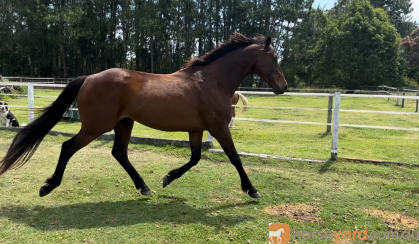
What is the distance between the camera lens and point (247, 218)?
10.8 ft

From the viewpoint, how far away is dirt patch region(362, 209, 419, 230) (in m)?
3.13

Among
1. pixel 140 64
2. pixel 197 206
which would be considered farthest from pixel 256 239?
pixel 140 64

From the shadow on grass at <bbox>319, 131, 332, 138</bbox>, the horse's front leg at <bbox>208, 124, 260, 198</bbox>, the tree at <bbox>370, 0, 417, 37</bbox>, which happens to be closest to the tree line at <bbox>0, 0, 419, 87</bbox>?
the tree at <bbox>370, 0, 417, 37</bbox>

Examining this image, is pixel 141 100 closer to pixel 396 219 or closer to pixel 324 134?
pixel 396 219

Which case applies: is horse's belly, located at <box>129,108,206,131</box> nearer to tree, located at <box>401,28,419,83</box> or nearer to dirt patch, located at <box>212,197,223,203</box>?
dirt patch, located at <box>212,197,223,203</box>

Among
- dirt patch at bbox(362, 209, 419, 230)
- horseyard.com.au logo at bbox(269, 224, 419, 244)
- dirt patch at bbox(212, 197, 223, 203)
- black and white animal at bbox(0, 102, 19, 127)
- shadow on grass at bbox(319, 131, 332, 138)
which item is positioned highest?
black and white animal at bbox(0, 102, 19, 127)

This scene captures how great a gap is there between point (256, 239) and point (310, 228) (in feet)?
2.13

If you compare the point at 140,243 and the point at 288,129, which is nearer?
the point at 140,243

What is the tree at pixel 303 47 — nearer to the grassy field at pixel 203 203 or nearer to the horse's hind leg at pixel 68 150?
the grassy field at pixel 203 203

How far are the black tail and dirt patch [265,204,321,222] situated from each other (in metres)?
2.90

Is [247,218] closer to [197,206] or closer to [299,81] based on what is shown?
[197,206]

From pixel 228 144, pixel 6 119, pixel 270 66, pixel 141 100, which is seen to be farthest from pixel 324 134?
pixel 6 119

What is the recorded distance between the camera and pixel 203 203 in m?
3.75

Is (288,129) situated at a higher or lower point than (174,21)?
lower
